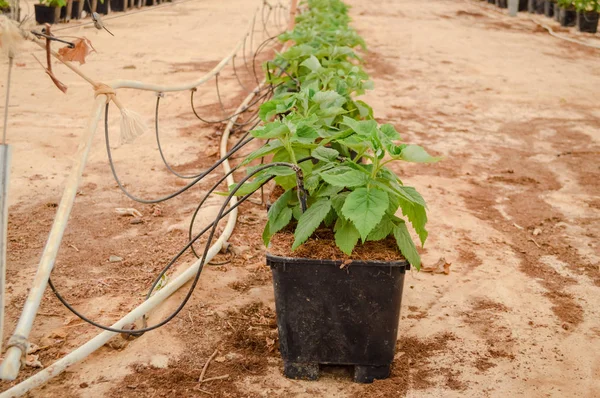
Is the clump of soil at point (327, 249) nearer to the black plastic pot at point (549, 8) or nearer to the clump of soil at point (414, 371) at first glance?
the clump of soil at point (414, 371)

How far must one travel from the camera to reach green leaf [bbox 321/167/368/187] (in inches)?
97.7

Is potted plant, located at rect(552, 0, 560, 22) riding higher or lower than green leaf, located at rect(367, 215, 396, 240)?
higher

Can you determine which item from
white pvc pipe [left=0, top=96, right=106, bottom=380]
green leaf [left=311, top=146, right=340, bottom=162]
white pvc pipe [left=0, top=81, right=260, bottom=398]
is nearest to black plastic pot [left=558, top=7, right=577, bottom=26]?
white pvc pipe [left=0, top=81, right=260, bottom=398]

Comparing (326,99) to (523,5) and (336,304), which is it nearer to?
(336,304)

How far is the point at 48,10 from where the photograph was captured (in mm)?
13547

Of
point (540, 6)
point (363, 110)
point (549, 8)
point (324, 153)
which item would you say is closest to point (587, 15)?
point (549, 8)

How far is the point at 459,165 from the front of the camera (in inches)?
220

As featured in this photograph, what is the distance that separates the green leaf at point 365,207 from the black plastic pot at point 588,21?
43.6ft

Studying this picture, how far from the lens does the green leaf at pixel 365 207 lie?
236 cm

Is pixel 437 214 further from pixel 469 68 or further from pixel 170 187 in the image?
pixel 469 68

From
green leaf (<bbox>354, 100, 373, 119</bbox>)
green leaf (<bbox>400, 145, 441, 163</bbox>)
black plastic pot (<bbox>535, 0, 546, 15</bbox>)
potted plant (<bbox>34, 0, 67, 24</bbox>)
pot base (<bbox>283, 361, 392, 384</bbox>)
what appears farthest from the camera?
black plastic pot (<bbox>535, 0, 546, 15</bbox>)

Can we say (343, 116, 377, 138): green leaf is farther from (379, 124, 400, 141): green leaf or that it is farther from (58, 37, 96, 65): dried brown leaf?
(58, 37, 96, 65): dried brown leaf

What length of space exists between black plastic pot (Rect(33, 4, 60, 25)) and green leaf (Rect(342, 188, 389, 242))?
1259 centimetres

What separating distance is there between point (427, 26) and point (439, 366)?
12.9m
